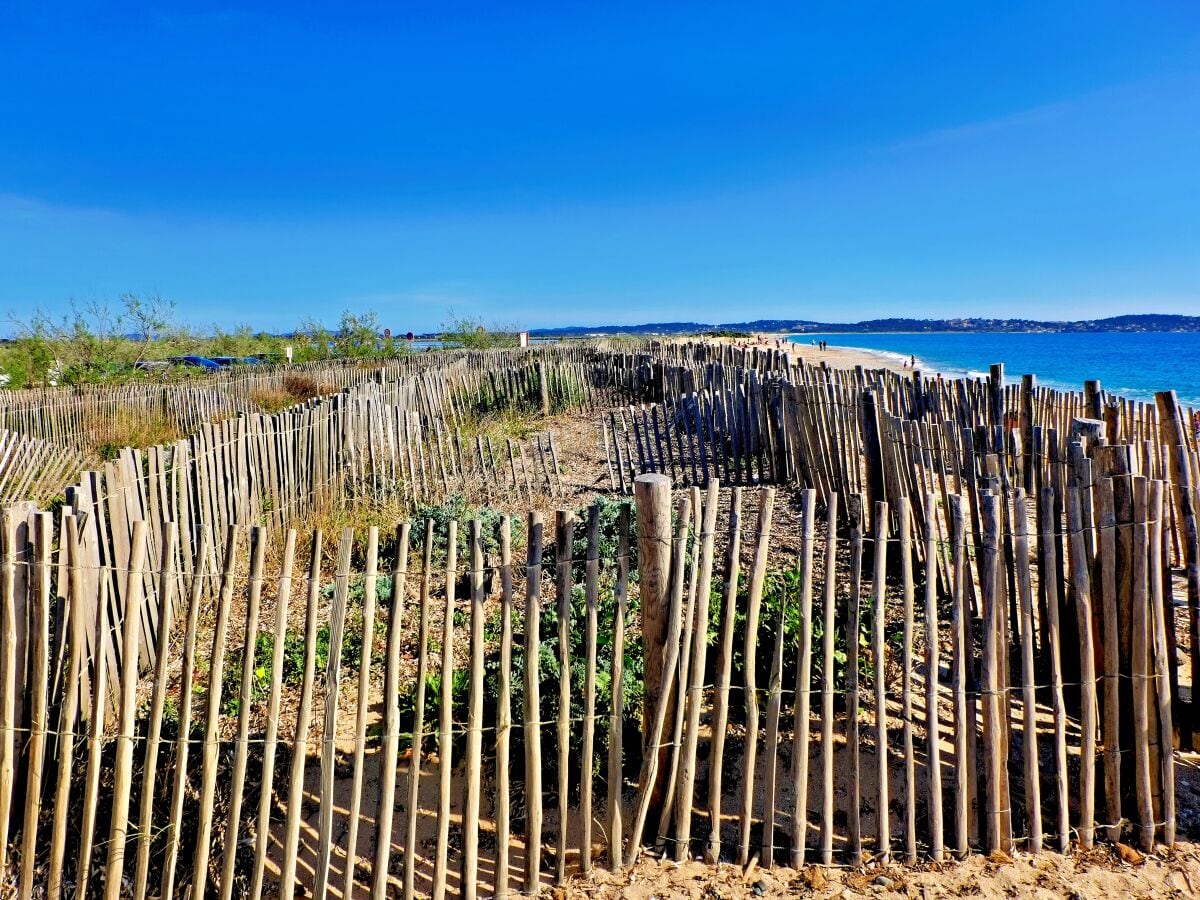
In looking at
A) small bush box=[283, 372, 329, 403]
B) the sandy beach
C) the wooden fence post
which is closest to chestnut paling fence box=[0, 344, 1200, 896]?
the wooden fence post

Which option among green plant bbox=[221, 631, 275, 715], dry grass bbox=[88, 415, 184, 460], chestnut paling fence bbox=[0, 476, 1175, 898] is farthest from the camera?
dry grass bbox=[88, 415, 184, 460]

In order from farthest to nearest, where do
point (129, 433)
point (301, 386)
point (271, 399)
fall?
point (301, 386) → point (271, 399) → point (129, 433)

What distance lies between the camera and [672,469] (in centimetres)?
875

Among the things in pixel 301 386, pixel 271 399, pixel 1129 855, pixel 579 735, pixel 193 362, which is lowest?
pixel 1129 855

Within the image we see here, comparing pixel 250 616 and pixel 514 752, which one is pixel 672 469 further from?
pixel 250 616

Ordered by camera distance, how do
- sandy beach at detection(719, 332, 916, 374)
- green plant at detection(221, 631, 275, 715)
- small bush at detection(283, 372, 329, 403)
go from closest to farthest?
green plant at detection(221, 631, 275, 715) < small bush at detection(283, 372, 329, 403) < sandy beach at detection(719, 332, 916, 374)

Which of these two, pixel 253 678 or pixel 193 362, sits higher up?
pixel 193 362

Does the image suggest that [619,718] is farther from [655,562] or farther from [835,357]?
[835,357]

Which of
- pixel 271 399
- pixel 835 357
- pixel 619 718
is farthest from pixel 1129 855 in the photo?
pixel 835 357

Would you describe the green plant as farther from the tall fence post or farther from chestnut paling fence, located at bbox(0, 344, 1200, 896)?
the tall fence post

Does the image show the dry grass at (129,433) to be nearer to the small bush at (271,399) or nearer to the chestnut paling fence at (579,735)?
the small bush at (271,399)

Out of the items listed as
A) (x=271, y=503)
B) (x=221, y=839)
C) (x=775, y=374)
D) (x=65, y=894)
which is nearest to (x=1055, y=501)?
(x=221, y=839)

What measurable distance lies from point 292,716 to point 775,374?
8.36 metres

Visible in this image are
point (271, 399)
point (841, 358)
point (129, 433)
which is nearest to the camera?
point (129, 433)
